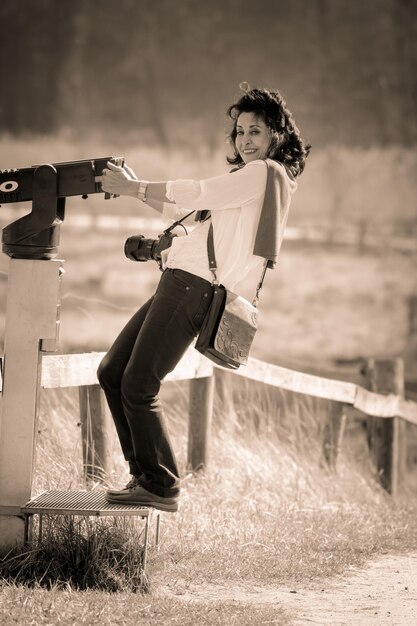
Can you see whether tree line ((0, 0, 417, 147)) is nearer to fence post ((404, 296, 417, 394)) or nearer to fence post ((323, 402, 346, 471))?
fence post ((404, 296, 417, 394))

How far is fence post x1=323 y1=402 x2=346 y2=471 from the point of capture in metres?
7.68

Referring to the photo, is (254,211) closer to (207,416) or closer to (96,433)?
(96,433)

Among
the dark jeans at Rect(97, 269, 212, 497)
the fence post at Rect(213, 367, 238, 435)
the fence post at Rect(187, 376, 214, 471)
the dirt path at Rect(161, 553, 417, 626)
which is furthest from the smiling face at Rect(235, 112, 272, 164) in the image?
the fence post at Rect(213, 367, 238, 435)

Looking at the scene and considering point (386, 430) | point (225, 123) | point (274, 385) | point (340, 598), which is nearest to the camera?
point (340, 598)

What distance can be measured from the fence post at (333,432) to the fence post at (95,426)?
2338 mm

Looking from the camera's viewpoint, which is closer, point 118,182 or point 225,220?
point 118,182

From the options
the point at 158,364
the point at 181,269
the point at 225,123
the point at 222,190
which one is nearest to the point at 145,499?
the point at 158,364

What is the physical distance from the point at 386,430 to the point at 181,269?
14.7 ft

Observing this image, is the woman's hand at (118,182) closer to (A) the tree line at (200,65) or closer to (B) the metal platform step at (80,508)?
(B) the metal platform step at (80,508)

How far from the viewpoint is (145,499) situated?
4.19 metres

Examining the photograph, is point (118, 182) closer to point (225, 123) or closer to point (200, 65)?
point (225, 123)

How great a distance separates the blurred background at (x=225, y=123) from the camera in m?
14.1

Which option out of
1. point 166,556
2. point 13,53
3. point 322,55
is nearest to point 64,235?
point 13,53

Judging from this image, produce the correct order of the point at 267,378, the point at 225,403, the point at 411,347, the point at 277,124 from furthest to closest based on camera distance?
the point at 411,347 < the point at 225,403 < the point at 267,378 < the point at 277,124
